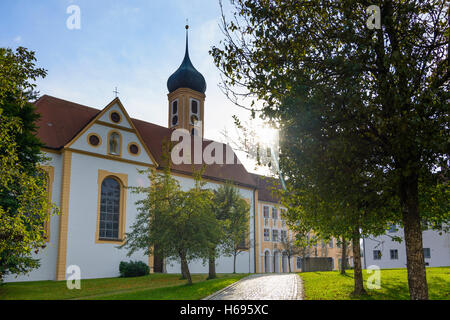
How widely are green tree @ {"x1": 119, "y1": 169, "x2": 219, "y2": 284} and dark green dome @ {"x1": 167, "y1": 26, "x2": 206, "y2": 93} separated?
2688 cm

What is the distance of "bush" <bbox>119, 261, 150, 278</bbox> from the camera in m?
28.0

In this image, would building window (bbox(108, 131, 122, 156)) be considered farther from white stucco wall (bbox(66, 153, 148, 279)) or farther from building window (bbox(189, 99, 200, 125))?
building window (bbox(189, 99, 200, 125))

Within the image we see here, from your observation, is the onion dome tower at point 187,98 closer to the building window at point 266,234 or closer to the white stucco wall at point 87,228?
the building window at point 266,234

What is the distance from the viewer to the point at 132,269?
1101 inches

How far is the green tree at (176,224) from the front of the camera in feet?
64.6

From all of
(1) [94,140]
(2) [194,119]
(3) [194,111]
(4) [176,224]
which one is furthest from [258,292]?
(3) [194,111]

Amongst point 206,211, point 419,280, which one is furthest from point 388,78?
point 206,211

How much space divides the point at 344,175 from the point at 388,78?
2413 mm

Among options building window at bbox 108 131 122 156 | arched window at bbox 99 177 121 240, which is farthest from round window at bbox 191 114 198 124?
arched window at bbox 99 177 121 240

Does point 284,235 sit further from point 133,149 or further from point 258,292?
point 258,292

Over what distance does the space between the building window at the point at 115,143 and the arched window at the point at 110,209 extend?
1979 millimetres

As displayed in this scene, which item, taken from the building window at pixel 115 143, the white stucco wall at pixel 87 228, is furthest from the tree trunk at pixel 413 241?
the building window at pixel 115 143

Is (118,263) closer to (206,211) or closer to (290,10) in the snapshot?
(206,211)

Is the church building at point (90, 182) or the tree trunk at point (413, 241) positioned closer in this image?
the tree trunk at point (413, 241)
